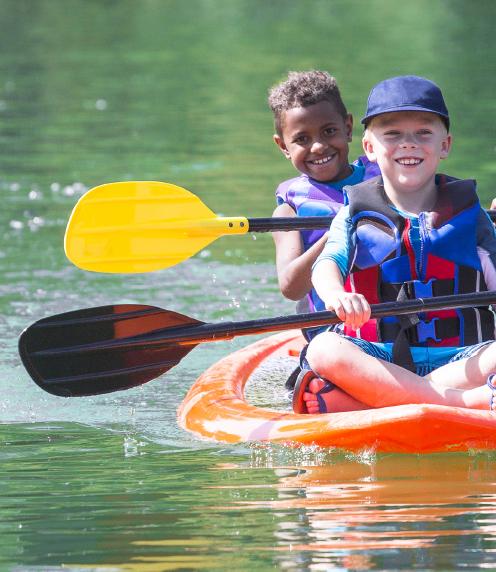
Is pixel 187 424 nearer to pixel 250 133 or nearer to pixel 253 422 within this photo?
pixel 253 422

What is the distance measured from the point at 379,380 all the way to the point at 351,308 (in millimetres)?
314

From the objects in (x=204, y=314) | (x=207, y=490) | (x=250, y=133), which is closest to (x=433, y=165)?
(x=207, y=490)

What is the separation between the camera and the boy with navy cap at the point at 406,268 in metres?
4.61

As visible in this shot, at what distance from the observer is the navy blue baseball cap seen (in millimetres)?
4684

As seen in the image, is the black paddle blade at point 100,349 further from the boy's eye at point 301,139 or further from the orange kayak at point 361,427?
the boy's eye at point 301,139

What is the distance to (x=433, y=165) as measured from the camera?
4.77 metres

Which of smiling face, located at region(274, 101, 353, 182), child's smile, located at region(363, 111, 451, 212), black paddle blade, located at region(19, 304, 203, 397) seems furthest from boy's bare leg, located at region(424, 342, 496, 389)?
smiling face, located at region(274, 101, 353, 182)

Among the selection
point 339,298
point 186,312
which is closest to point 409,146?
point 339,298

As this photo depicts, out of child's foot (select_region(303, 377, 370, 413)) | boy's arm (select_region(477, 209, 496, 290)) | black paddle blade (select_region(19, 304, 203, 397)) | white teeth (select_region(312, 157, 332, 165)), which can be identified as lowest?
child's foot (select_region(303, 377, 370, 413))

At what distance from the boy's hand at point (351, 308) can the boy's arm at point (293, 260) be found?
790 millimetres

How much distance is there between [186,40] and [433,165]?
16.5 meters

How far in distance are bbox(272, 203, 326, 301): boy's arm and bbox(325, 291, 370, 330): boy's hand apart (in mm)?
790

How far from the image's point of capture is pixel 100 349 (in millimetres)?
4898

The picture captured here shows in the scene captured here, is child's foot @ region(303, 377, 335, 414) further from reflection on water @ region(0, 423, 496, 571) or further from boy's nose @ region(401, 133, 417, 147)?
boy's nose @ region(401, 133, 417, 147)
